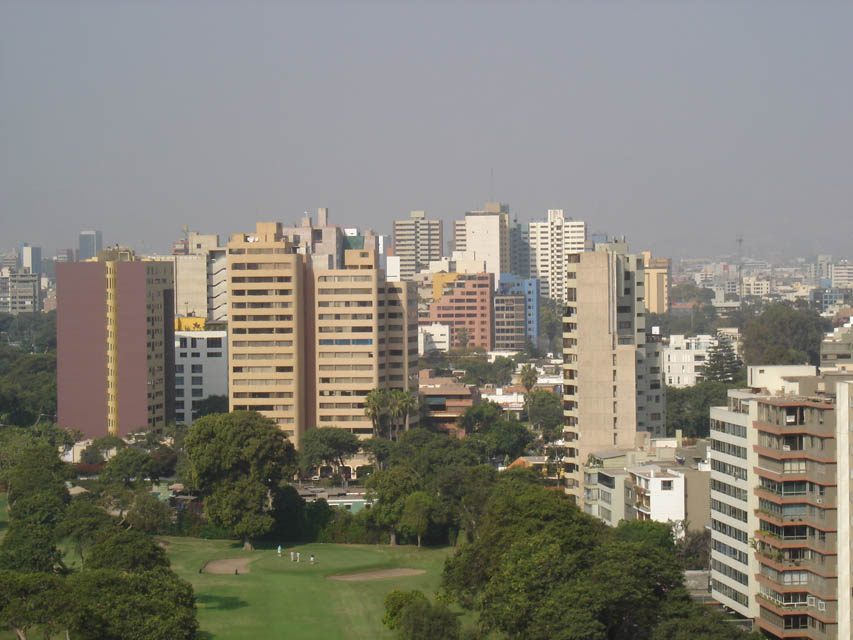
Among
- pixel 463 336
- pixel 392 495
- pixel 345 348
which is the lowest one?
pixel 392 495

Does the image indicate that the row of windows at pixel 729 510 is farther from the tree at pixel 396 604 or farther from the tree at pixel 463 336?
the tree at pixel 463 336

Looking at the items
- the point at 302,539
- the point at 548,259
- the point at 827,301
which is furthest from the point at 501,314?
the point at 302,539

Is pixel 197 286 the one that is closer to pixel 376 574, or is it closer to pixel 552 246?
pixel 376 574

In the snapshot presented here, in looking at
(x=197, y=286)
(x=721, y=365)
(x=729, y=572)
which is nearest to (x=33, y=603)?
(x=729, y=572)

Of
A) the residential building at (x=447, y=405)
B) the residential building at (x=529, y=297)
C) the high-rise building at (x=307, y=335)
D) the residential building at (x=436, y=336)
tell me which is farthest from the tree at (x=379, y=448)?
the residential building at (x=529, y=297)

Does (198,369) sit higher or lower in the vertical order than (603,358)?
lower

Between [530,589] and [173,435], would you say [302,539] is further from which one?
[530,589]

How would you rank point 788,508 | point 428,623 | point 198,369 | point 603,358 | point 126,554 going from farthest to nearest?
point 198,369 < point 603,358 < point 126,554 < point 428,623 < point 788,508
